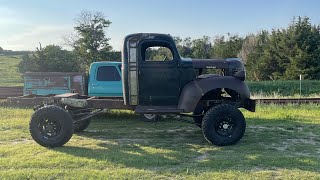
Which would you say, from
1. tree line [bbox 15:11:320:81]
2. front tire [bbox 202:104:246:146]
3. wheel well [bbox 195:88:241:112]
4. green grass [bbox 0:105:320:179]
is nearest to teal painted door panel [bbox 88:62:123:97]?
green grass [bbox 0:105:320:179]

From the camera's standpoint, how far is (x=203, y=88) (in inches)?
316

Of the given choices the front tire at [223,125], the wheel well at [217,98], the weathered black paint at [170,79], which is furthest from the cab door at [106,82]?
the front tire at [223,125]

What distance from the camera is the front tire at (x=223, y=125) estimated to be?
26.0 feet

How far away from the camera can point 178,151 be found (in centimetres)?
742

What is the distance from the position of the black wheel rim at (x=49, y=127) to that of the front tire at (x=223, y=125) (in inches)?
123

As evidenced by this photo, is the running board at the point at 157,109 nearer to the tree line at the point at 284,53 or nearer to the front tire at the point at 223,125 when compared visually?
the front tire at the point at 223,125

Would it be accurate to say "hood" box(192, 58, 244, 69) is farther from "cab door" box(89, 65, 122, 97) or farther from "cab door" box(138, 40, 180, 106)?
"cab door" box(89, 65, 122, 97)

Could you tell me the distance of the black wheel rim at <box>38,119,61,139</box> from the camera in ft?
26.2

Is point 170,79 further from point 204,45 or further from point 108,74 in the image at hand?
point 204,45

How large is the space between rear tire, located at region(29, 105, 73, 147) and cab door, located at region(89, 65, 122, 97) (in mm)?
4119

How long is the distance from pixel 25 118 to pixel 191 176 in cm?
791

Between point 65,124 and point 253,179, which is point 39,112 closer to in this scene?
point 65,124

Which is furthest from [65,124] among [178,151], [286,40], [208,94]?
[286,40]

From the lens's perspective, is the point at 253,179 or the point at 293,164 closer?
the point at 253,179
